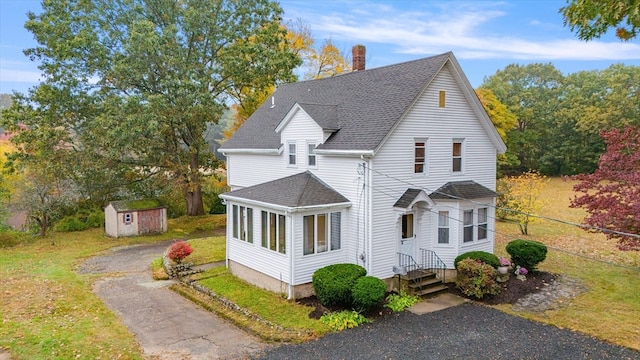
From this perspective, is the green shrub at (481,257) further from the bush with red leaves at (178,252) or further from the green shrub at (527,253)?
the bush with red leaves at (178,252)

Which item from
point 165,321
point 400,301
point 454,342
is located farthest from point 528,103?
point 165,321

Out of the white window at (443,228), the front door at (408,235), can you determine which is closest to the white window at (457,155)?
the white window at (443,228)

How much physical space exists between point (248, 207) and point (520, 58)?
51253 millimetres

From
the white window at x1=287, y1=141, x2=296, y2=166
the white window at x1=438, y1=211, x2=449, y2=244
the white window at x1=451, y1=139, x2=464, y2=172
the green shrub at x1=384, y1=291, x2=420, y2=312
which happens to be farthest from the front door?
the white window at x1=287, y1=141, x2=296, y2=166

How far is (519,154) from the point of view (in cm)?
5231

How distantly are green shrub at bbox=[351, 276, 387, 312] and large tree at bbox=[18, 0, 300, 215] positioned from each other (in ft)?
57.1

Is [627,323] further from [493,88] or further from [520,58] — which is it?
[520,58]

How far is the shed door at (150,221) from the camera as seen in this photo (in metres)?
27.3

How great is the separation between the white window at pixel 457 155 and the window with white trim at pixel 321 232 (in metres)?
5.43

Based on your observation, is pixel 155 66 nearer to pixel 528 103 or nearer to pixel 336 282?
pixel 336 282

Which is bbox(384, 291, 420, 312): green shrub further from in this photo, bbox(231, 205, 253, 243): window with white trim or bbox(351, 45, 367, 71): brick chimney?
bbox(351, 45, 367, 71): brick chimney

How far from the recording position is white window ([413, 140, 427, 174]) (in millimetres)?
15828

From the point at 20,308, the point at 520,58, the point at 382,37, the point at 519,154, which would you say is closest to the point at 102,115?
the point at 20,308

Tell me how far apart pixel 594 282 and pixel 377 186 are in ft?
31.9
